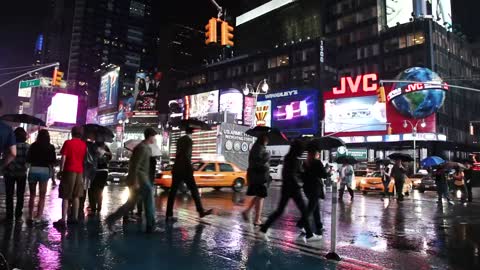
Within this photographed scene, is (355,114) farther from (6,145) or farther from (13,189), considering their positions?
(6,145)

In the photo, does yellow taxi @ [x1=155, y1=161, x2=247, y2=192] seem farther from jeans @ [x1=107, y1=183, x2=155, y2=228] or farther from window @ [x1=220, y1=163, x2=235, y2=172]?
jeans @ [x1=107, y1=183, x2=155, y2=228]

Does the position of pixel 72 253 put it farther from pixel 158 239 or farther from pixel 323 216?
pixel 323 216

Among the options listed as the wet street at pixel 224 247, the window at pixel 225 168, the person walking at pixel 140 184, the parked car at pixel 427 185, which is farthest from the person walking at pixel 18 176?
the parked car at pixel 427 185

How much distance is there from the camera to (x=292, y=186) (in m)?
7.32

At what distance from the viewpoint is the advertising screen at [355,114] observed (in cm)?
5509

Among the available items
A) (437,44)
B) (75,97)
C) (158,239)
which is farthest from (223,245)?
(75,97)

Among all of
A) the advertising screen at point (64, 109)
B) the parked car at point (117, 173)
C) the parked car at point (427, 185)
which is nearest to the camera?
the parked car at point (117, 173)

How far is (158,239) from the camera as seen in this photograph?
6.53 meters

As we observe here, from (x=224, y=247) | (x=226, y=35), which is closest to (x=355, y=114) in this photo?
(x=226, y=35)

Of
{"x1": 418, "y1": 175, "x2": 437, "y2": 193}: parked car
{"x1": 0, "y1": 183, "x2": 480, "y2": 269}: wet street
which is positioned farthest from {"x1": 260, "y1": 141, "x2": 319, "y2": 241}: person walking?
{"x1": 418, "y1": 175, "x2": 437, "y2": 193}: parked car

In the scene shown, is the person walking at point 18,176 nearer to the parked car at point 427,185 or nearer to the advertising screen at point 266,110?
the parked car at point 427,185

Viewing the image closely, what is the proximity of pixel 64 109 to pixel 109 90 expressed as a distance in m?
13.1

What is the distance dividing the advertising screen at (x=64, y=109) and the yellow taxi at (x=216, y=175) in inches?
2408

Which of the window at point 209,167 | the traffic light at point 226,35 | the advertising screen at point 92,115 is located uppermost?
the advertising screen at point 92,115
